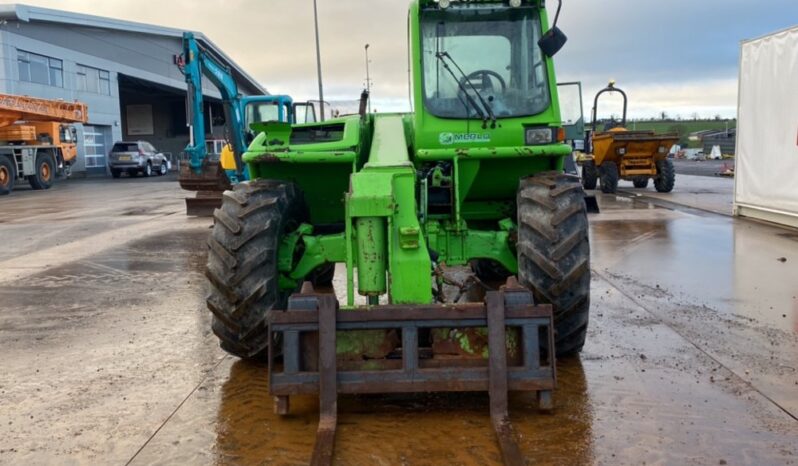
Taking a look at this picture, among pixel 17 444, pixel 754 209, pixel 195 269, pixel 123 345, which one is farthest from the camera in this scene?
pixel 754 209

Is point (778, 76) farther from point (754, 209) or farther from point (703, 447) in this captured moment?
point (703, 447)

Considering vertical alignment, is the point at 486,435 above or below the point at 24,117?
below

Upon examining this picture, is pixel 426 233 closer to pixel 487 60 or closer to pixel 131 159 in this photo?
pixel 487 60

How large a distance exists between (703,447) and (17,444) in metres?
3.80

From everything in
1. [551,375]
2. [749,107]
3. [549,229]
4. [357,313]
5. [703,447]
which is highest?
[749,107]

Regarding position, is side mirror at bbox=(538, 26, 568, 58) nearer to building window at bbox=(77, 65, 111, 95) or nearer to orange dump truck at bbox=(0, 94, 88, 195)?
orange dump truck at bbox=(0, 94, 88, 195)

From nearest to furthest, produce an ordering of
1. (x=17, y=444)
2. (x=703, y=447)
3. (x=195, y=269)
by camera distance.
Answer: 1. (x=703, y=447)
2. (x=17, y=444)
3. (x=195, y=269)

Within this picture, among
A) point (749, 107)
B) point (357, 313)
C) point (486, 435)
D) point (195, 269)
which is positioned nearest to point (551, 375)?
point (486, 435)

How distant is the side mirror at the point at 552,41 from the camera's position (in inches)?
204

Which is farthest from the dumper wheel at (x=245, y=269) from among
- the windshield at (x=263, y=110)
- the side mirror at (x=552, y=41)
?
the windshield at (x=263, y=110)

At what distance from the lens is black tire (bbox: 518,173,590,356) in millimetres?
4434

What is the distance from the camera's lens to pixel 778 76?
12.1m

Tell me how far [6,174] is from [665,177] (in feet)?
75.7

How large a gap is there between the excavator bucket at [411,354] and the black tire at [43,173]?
89.7 feet
